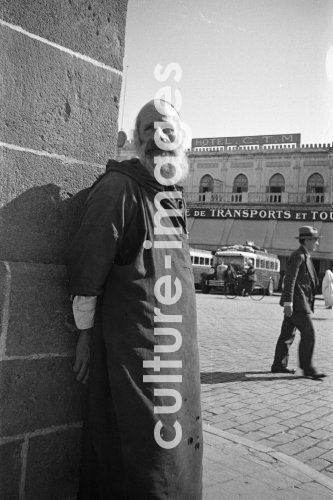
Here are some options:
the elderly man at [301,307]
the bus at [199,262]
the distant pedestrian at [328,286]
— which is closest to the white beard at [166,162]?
the elderly man at [301,307]

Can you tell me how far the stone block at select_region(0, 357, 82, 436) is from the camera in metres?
2.04

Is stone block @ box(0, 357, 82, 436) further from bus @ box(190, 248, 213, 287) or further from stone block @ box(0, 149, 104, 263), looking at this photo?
bus @ box(190, 248, 213, 287)

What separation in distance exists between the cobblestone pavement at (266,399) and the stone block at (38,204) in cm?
→ 219

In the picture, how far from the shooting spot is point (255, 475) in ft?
8.84

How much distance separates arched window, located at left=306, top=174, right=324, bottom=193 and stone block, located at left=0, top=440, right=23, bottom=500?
3619cm

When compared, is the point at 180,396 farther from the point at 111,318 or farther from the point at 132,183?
the point at 132,183

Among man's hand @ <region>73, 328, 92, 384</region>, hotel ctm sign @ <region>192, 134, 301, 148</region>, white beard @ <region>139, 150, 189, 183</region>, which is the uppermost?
hotel ctm sign @ <region>192, 134, 301, 148</region>

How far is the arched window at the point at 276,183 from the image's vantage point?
36.9 meters

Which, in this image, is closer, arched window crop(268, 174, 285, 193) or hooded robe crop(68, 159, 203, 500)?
hooded robe crop(68, 159, 203, 500)

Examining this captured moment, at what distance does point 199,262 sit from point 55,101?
22382 mm

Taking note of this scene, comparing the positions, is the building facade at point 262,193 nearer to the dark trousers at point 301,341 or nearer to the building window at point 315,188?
the building window at point 315,188

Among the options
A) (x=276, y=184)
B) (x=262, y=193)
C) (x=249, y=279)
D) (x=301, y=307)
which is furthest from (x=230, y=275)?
(x=276, y=184)

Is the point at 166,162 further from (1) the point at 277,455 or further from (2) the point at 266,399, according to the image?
(2) the point at 266,399

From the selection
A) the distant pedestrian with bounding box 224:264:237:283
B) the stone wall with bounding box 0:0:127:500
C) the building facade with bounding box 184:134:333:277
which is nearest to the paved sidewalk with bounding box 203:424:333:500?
the stone wall with bounding box 0:0:127:500
